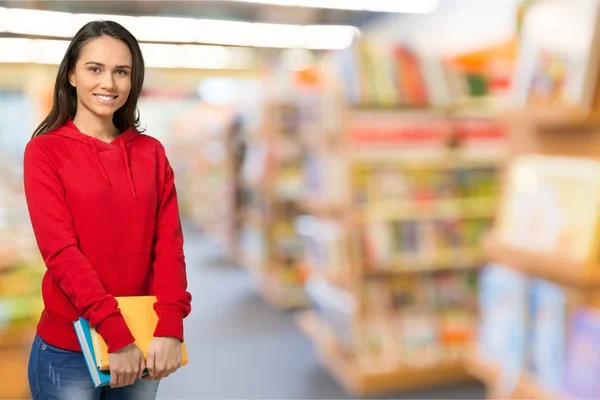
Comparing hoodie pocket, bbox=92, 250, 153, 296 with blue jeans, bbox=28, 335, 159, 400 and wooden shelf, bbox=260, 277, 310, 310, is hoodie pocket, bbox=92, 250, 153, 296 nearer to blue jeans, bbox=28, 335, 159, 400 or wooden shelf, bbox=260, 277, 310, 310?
blue jeans, bbox=28, 335, 159, 400

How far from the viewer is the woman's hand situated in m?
0.62

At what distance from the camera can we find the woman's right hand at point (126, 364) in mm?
605

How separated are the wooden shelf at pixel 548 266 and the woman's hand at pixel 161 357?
1.50m

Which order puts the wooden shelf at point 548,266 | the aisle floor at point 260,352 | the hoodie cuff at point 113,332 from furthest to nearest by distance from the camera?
the aisle floor at point 260,352
the wooden shelf at point 548,266
the hoodie cuff at point 113,332

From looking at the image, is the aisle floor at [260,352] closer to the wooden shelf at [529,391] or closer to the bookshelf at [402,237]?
the bookshelf at [402,237]

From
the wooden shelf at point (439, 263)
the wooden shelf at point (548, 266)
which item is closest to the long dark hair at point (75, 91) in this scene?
the wooden shelf at point (548, 266)

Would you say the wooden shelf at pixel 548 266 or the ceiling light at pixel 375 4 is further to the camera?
the ceiling light at pixel 375 4

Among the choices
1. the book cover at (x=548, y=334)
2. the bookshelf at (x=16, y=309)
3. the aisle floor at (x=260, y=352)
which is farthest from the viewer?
the aisle floor at (x=260, y=352)

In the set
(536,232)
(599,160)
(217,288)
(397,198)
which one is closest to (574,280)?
(536,232)

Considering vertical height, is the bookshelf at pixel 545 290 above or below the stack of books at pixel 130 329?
below

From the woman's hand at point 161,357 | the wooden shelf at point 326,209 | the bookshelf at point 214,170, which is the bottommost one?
the bookshelf at point 214,170

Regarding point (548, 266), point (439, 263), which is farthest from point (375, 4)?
point (548, 266)

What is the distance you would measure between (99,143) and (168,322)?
205 millimetres

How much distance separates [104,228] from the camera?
→ 63cm
